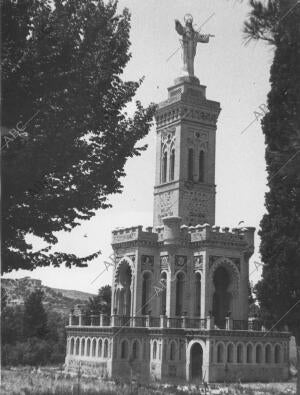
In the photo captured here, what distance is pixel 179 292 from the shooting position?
46.8m

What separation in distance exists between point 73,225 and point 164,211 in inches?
1262

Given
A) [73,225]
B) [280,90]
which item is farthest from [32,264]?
[280,90]

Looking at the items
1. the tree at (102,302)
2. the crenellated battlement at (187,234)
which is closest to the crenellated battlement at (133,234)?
the crenellated battlement at (187,234)

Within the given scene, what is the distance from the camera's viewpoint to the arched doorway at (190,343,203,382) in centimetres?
4334

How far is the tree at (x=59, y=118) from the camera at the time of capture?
16.6 meters

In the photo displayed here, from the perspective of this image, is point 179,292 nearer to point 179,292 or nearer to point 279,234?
point 179,292

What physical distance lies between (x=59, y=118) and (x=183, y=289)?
30.5m

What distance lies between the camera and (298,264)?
2855 cm

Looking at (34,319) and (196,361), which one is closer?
(196,361)

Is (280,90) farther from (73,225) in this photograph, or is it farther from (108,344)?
(108,344)

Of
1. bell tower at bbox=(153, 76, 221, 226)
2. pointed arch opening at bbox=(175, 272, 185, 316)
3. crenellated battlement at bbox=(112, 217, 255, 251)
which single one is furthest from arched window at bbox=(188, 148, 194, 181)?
pointed arch opening at bbox=(175, 272, 185, 316)

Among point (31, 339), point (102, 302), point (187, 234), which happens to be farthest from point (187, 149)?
point (102, 302)

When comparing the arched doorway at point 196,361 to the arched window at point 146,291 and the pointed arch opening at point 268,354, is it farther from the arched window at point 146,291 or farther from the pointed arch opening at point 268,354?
the arched window at point 146,291

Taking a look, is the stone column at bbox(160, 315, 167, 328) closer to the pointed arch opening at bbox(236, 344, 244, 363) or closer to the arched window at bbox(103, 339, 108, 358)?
the arched window at bbox(103, 339, 108, 358)
